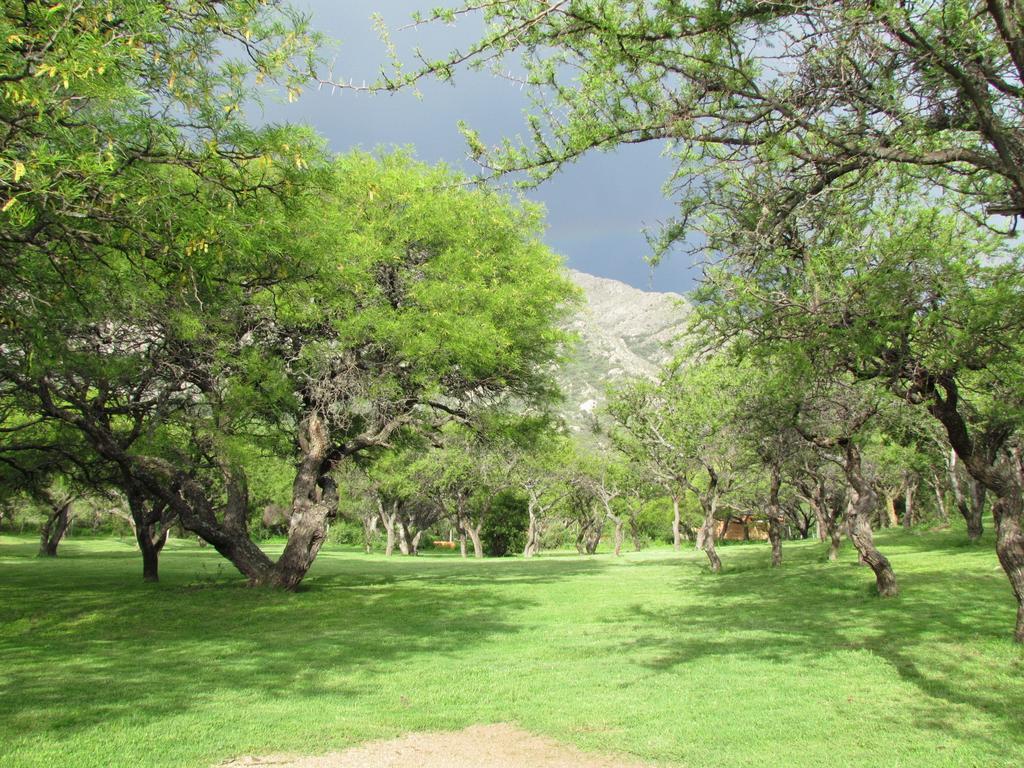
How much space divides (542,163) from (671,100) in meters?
1.18

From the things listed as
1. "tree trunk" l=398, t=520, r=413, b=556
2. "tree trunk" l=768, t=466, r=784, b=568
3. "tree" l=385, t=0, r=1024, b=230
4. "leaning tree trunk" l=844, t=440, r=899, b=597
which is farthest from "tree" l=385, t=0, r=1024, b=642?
"tree trunk" l=398, t=520, r=413, b=556

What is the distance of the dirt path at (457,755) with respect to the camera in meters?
5.38

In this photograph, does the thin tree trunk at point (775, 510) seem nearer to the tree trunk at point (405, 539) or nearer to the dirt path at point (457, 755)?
the dirt path at point (457, 755)

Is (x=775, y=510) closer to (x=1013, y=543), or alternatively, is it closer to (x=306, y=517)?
(x=1013, y=543)

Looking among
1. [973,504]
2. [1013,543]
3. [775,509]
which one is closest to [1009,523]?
[1013,543]

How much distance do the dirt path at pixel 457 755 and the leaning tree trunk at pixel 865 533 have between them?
11.3 meters

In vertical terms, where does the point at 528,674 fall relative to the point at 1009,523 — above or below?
below

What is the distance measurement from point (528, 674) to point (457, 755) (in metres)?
3.29

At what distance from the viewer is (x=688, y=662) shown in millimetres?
9383

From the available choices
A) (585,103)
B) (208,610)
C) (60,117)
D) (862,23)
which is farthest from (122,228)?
(208,610)

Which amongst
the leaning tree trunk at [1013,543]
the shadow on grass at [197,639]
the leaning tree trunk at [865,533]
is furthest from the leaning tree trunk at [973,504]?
the shadow on grass at [197,639]

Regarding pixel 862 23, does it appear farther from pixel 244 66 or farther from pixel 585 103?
pixel 244 66

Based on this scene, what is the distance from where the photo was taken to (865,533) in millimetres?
14836

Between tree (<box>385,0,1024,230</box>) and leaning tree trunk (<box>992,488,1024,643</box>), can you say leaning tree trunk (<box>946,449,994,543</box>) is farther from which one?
tree (<box>385,0,1024,230</box>)
